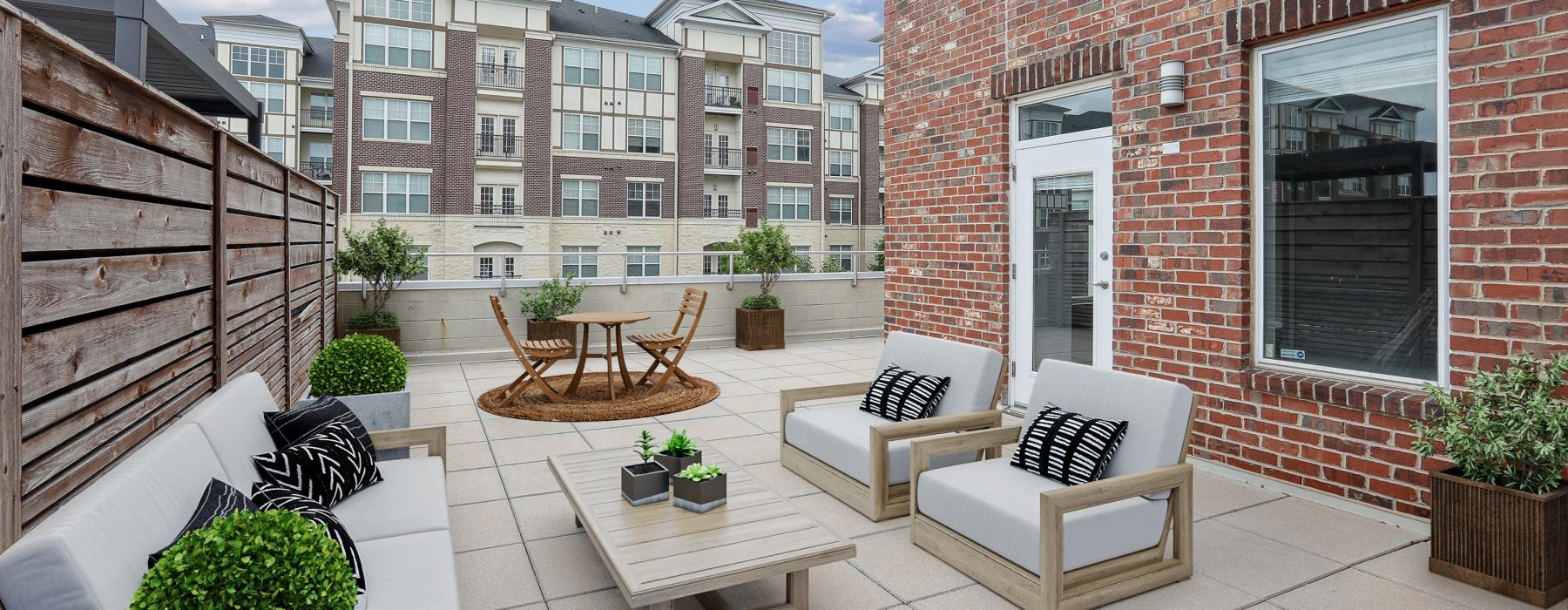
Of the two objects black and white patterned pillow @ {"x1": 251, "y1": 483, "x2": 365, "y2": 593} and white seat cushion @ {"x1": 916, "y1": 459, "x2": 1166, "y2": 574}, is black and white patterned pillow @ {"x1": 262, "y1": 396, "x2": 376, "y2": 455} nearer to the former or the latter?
black and white patterned pillow @ {"x1": 251, "y1": 483, "x2": 365, "y2": 593}

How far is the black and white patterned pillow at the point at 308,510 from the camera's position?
1.99 meters

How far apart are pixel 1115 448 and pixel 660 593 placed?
171 centimetres

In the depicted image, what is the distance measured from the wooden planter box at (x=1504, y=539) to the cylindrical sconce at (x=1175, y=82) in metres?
2.10

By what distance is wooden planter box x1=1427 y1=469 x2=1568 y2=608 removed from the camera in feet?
8.50

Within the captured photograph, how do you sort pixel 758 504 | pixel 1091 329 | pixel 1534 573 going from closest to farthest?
pixel 1534 573
pixel 758 504
pixel 1091 329

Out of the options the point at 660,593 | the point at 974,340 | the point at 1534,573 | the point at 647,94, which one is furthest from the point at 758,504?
the point at 647,94

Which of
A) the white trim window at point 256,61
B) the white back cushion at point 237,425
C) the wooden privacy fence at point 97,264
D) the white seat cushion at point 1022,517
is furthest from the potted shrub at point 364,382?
the white trim window at point 256,61

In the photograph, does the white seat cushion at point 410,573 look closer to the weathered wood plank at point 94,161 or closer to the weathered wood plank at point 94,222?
the weathered wood plank at point 94,222

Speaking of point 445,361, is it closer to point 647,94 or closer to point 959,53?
point 959,53

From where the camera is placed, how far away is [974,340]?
18.8 feet

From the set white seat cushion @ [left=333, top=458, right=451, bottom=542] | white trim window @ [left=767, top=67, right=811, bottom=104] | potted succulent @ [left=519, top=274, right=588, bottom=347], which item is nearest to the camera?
white seat cushion @ [left=333, top=458, right=451, bottom=542]

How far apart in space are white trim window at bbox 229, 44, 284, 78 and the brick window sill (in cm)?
2587

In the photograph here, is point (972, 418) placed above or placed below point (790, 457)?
above

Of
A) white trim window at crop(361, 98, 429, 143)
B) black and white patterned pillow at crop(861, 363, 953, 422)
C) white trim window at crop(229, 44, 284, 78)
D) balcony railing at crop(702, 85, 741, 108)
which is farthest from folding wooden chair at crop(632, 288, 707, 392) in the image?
white trim window at crop(229, 44, 284, 78)
